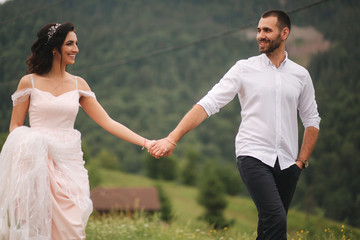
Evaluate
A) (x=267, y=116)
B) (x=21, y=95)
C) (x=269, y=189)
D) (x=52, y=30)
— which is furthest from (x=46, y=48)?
(x=269, y=189)

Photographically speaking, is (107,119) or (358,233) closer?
(107,119)

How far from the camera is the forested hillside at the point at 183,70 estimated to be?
12.3m

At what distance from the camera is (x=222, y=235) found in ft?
18.1

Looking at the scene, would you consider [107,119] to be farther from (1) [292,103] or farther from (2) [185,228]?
(2) [185,228]

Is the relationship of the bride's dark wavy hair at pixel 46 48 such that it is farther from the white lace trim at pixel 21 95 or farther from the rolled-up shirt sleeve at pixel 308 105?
the rolled-up shirt sleeve at pixel 308 105

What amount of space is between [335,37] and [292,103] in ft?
189

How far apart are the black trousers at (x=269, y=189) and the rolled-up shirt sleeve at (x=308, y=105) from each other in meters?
0.56

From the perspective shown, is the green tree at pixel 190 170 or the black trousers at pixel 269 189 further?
the green tree at pixel 190 170

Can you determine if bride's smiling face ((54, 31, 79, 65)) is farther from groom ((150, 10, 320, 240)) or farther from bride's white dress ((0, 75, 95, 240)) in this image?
groom ((150, 10, 320, 240))

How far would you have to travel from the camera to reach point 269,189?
11.1 feet

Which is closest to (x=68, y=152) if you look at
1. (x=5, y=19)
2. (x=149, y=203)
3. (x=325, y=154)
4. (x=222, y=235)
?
(x=222, y=235)

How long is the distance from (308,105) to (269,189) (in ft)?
3.25

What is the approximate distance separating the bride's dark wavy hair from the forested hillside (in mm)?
2284

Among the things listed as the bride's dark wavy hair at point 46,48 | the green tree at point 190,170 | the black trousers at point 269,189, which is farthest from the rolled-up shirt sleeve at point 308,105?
the green tree at point 190,170
